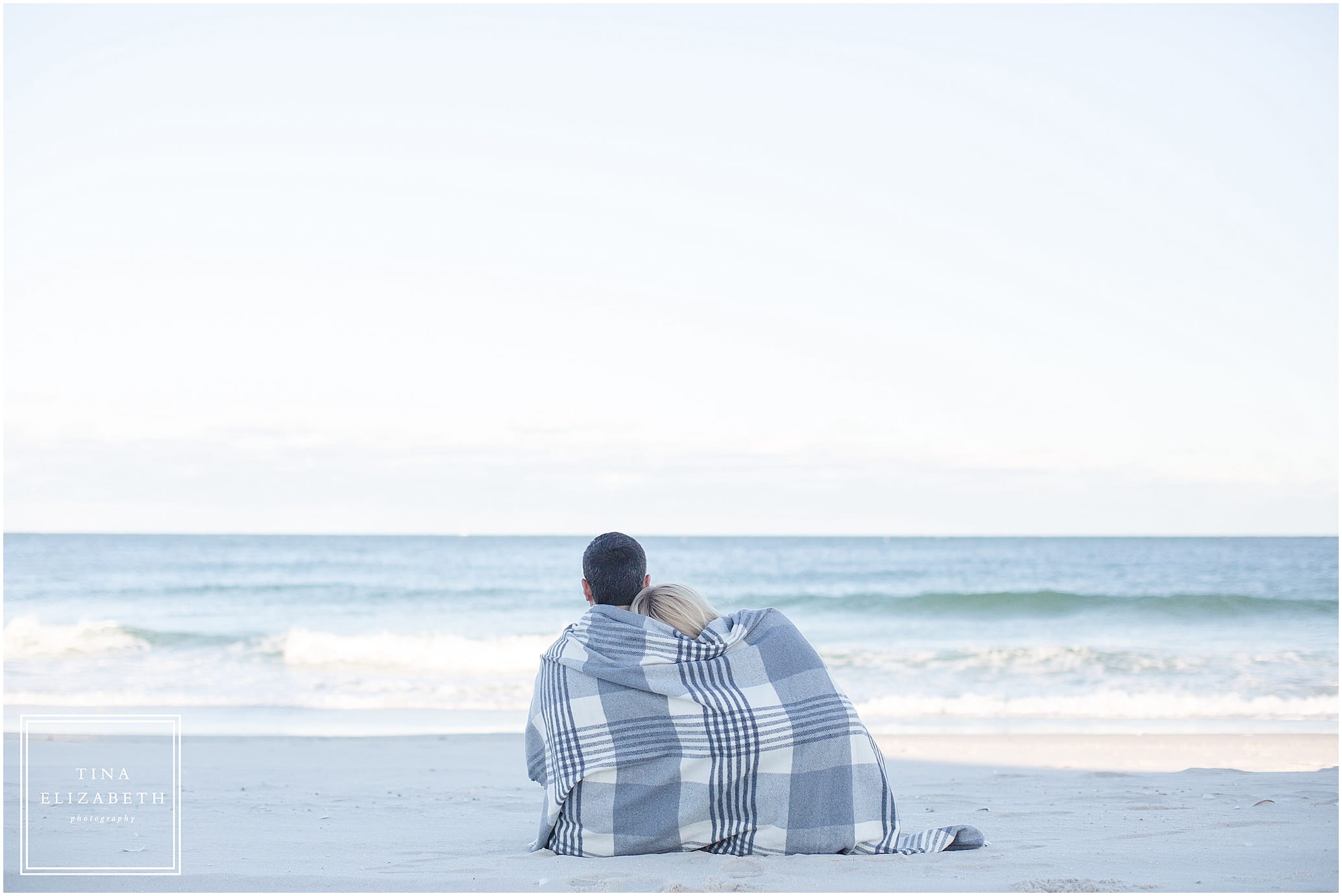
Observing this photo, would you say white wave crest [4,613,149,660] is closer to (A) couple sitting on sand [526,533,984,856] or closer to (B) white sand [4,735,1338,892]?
(B) white sand [4,735,1338,892]

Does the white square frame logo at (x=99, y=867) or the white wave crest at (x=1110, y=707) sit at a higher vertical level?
the white square frame logo at (x=99, y=867)

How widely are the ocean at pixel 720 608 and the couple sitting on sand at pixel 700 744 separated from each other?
5.02 meters

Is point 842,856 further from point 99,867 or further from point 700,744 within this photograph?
point 99,867

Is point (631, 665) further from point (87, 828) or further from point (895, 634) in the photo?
point (895, 634)

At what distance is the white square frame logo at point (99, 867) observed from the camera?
3.39m

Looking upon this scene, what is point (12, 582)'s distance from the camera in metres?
26.3

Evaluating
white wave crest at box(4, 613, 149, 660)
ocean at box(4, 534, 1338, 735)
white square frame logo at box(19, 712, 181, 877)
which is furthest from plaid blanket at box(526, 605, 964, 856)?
white wave crest at box(4, 613, 149, 660)

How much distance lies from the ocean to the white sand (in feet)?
4.12

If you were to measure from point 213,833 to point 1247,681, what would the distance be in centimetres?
1074

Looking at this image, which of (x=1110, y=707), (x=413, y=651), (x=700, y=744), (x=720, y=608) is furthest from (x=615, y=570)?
(x=720, y=608)

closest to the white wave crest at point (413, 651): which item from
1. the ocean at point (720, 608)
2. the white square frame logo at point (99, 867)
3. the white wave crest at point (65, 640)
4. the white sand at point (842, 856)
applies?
the ocean at point (720, 608)

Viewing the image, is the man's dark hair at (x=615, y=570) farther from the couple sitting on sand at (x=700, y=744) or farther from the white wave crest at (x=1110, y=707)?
the white wave crest at (x=1110, y=707)

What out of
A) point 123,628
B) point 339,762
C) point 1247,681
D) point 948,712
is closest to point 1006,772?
point 948,712

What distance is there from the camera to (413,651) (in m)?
15.0
